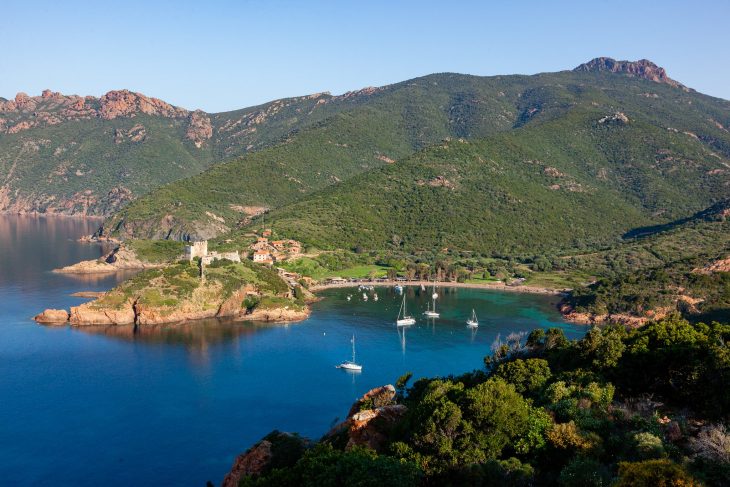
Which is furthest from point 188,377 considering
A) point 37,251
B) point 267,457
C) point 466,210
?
point 466,210

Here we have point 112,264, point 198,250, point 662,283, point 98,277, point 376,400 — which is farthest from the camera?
point 112,264

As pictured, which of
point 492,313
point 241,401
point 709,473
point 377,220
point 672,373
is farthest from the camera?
point 377,220

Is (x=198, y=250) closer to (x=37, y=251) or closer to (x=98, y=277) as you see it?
(x=98, y=277)

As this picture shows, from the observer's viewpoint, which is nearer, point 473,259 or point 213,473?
point 213,473

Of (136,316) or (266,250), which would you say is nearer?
(136,316)

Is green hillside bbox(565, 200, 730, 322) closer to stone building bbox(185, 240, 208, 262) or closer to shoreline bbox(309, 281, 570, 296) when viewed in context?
shoreline bbox(309, 281, 570, 296)

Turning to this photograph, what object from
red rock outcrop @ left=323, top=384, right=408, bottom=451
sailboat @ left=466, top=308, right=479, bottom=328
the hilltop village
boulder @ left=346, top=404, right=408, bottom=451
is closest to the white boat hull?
sailboat @ left=466, top=308, right=479, bottom=328

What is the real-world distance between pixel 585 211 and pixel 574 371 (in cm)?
15595

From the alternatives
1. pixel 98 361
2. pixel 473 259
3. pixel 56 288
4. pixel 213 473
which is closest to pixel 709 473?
pixel 213 473

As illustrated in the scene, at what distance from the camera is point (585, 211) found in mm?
180375

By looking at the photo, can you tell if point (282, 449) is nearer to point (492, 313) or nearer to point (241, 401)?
point (241, 401)

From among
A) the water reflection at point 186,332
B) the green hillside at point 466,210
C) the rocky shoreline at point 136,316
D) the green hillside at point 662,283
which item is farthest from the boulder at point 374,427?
the green hillside at point 466,210

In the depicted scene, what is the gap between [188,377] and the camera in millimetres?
65000

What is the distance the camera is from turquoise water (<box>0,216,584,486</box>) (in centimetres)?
4712
